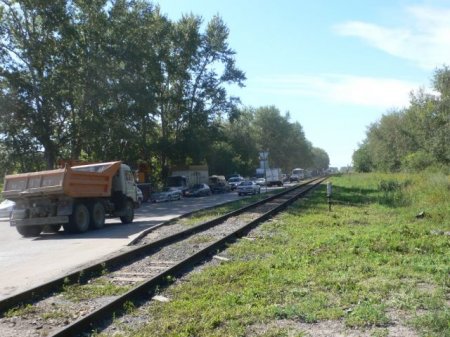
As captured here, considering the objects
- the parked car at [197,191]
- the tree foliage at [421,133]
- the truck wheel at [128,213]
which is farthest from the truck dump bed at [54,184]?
the tree foliage at [421,133]

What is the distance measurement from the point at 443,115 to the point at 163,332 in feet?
183

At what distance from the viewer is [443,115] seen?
185 feet

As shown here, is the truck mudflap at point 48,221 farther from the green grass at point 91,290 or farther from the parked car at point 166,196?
the parked car at point 166,196

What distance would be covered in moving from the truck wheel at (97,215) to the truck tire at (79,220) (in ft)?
1.37

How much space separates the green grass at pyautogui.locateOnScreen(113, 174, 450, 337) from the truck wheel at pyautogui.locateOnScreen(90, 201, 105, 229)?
8.92m

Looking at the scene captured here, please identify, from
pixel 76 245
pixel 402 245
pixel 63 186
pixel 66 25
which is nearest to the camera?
pixel 402 245

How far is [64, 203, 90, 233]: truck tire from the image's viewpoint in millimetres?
19547

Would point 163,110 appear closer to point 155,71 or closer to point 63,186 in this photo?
point 155,71

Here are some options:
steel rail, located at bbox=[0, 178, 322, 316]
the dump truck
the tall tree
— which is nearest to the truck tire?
the dump truck

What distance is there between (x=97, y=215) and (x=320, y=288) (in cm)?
1476

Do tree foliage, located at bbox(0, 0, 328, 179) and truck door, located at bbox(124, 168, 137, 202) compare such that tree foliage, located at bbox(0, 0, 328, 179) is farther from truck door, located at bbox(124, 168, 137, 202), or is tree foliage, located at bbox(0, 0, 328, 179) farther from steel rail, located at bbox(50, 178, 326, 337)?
steel rail, located at bbox(50, 178, 326, 337)

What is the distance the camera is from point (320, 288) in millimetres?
7938

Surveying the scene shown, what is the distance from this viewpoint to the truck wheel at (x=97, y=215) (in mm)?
20953

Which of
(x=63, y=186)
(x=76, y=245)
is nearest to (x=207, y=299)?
(x=76, y=245)
